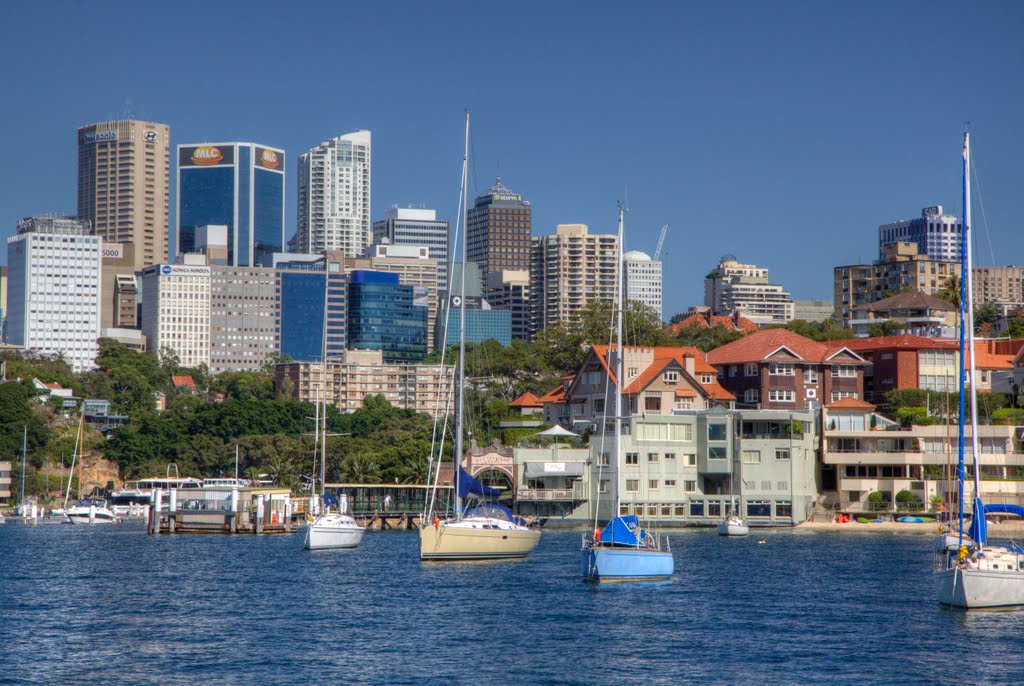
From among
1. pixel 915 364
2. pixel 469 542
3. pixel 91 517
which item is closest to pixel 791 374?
pixel 915 364

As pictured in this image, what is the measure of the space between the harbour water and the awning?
2977 centimetres

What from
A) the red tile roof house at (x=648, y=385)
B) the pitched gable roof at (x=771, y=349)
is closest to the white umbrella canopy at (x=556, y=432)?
the red tile roof house at (x=648, y=385)

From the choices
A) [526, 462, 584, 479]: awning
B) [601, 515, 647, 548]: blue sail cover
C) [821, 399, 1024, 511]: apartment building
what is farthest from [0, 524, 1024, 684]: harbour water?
[821, 399, 1024, 511]: apartment building

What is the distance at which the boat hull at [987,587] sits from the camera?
192ft

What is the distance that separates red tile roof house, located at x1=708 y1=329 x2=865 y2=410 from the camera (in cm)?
13812

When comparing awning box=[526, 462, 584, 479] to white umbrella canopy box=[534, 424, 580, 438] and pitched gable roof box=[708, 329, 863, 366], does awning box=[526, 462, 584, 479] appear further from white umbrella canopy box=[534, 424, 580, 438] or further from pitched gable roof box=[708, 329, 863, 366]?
pitched gable roof box=[708, 329, 863, 366]

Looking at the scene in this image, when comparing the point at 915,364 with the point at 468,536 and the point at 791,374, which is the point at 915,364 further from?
the point at 468,536

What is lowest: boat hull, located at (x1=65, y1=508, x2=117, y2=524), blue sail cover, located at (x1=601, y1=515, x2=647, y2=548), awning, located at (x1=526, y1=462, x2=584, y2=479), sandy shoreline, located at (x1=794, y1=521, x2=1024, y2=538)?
boat hull, located at (x1=65, y1=508, x2=117, y2=524)

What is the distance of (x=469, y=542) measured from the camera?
3199 inches

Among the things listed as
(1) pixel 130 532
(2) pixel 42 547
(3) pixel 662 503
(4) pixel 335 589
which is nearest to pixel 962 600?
(4) pixel 335 589

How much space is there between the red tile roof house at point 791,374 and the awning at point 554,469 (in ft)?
80.5

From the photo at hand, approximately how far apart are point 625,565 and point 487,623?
12779mm

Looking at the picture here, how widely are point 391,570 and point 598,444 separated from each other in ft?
142

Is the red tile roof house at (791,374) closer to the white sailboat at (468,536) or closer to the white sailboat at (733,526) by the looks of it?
the white sailboat at (733,526)
